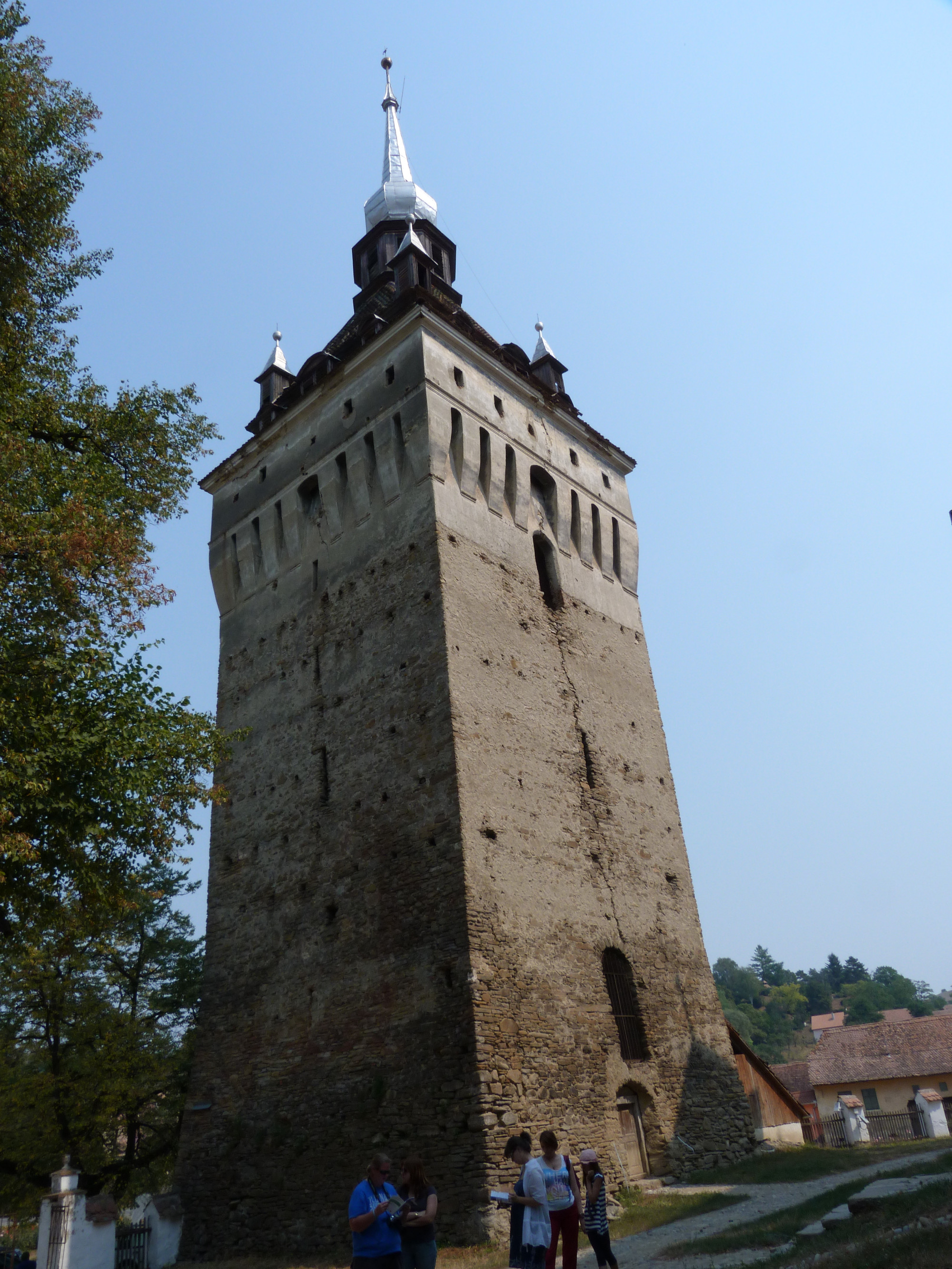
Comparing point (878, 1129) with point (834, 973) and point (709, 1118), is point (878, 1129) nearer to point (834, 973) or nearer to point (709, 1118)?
point (709, 1118)

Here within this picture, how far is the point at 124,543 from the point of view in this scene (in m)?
10.4

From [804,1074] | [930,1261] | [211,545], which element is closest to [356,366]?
[211,545]

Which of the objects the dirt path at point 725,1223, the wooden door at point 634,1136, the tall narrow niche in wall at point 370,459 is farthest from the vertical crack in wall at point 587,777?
the tall narrow niche in wall at point 370,459

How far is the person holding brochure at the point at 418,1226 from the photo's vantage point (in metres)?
6.35

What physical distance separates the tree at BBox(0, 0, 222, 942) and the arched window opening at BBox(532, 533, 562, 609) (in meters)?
7.61

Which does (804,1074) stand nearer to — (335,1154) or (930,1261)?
(335,1154)

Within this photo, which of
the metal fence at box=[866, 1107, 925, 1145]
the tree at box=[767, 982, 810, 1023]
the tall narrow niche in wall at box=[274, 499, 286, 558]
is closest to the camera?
the tall narrow niche in wall at box=[274, 499, 286, 558]

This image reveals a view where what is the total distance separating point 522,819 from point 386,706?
114 inches

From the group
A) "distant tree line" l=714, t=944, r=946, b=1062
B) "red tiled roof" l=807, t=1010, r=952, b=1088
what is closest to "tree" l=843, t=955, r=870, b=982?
"distant tree line" l=714, t=944, r=946, b=1062

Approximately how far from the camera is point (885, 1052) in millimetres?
31484

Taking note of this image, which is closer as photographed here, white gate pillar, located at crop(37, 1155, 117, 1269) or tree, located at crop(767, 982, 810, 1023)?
white gate pillar, located at crop(37, 1155, 117, 1269)

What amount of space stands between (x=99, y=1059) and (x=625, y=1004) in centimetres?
1048

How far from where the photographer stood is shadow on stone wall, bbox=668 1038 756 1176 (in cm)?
1425

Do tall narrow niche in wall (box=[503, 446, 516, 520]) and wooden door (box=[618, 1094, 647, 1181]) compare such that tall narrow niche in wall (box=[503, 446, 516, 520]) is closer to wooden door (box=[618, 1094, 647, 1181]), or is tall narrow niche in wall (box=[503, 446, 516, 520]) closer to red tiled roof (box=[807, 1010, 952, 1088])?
wooden door (box=[618, 1094, 647, 1181])
